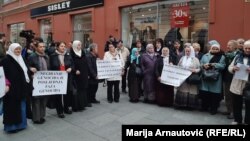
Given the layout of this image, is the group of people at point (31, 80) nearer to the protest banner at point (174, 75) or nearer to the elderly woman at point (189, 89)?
the protest banner at point (174, 75)

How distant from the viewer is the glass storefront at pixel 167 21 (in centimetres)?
1027

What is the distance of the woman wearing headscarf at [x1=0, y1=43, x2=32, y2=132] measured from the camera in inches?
223

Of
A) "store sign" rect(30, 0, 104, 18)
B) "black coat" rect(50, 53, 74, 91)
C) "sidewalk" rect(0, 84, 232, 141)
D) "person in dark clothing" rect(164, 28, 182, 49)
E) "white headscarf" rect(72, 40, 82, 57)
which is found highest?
"store sign" rect(30, 0, 104, 18)

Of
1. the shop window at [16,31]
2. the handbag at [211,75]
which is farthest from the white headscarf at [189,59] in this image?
→ the shop window at [16,31]

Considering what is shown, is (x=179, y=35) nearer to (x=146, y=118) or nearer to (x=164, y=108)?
(x=164, y=108)

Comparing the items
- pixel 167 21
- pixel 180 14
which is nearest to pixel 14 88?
pixel 180 14

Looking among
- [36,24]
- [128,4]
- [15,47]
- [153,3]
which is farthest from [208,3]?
[36,24]

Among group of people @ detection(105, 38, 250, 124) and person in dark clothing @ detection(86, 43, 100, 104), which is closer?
group of people @ detection(105, 38, 250, 124)

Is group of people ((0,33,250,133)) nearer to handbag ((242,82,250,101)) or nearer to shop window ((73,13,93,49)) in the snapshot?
handbag ((242,82,250,101))

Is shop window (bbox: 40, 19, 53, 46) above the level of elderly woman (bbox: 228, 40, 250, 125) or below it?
above

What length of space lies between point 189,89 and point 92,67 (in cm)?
255

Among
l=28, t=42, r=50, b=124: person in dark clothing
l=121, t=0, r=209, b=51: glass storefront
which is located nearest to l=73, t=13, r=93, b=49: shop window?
l=121, t=0, r=209, b=51: glass storefront

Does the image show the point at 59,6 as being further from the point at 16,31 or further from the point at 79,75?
the point at 79,75

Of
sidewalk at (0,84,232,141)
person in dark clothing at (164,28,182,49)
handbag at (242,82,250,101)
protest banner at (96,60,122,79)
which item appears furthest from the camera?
person in dark clothing at (164,28,182,49)
